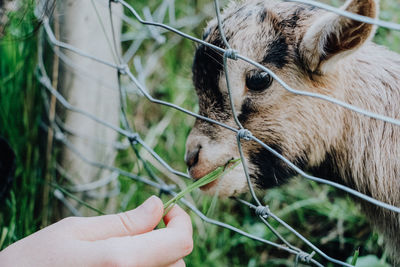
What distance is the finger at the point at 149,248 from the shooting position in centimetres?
97

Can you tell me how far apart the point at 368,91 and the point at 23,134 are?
1.60 meters

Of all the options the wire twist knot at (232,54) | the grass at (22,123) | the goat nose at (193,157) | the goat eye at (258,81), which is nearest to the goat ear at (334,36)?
the goat eye at (258,81)

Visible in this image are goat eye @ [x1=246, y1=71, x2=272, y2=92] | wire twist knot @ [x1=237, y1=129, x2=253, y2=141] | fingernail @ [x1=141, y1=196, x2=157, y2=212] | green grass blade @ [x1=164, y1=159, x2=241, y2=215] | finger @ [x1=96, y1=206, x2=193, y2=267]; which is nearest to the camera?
finger @ [x1=96, y1=206, x2=193, y2=267]

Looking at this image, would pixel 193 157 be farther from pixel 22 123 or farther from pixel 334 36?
pixel 22 123

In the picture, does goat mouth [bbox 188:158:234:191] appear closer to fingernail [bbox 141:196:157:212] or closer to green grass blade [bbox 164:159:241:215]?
green grass blade [bbox 164:159:241:215]

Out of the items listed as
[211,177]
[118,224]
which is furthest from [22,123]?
[118,224]

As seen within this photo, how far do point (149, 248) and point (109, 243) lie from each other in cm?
9

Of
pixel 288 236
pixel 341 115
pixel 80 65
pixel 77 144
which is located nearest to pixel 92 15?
pixel 80 65

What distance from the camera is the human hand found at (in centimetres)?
97

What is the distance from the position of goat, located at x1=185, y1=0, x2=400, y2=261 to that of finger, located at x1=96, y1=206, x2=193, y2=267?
479mm

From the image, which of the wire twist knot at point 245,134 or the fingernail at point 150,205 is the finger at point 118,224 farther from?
the wire twist knot at point 245,134

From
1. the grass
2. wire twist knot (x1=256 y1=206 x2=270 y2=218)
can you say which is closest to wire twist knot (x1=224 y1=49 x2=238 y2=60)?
wire twist knot (x1=256 y1=206 x2=270 y2=218)

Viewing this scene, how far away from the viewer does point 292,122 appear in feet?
4.95

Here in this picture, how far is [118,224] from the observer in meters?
1.08
